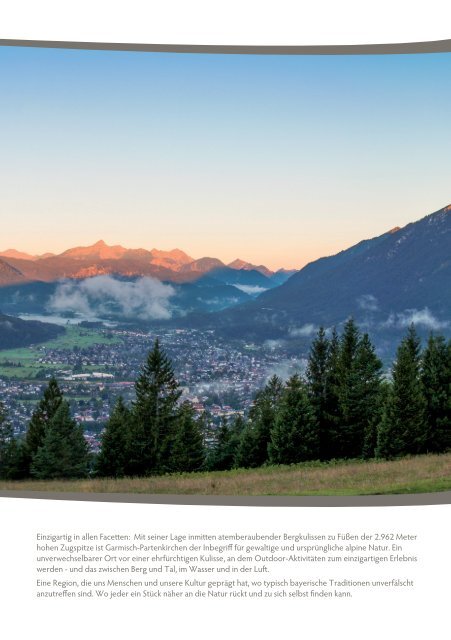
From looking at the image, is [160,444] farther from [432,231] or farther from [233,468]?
[432,231]

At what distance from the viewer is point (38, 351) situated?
29.9ft

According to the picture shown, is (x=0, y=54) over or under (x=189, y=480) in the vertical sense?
over

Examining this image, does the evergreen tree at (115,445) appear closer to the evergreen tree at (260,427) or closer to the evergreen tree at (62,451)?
the evergreen tree at (62,451)

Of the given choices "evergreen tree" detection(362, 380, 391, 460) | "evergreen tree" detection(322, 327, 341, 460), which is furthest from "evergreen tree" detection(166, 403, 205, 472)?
"evergreen tree" detection(362, 380, 391, 460)

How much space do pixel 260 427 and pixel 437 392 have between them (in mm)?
4139

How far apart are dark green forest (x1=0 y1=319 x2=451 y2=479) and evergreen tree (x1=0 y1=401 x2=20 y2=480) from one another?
11 mm

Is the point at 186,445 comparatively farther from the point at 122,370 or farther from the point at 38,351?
the point at 38,351

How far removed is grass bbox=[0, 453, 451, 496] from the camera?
8.64 meters

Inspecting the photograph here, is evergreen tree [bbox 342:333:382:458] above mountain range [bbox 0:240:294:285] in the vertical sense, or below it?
below

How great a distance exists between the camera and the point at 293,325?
388 inches

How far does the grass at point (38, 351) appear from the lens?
9117mm

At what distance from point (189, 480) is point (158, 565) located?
1.15 metres

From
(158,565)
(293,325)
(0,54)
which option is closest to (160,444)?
(293,325)

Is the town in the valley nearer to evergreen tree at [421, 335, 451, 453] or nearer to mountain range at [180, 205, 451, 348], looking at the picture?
mountain range at [180, 205, 451, 348]
